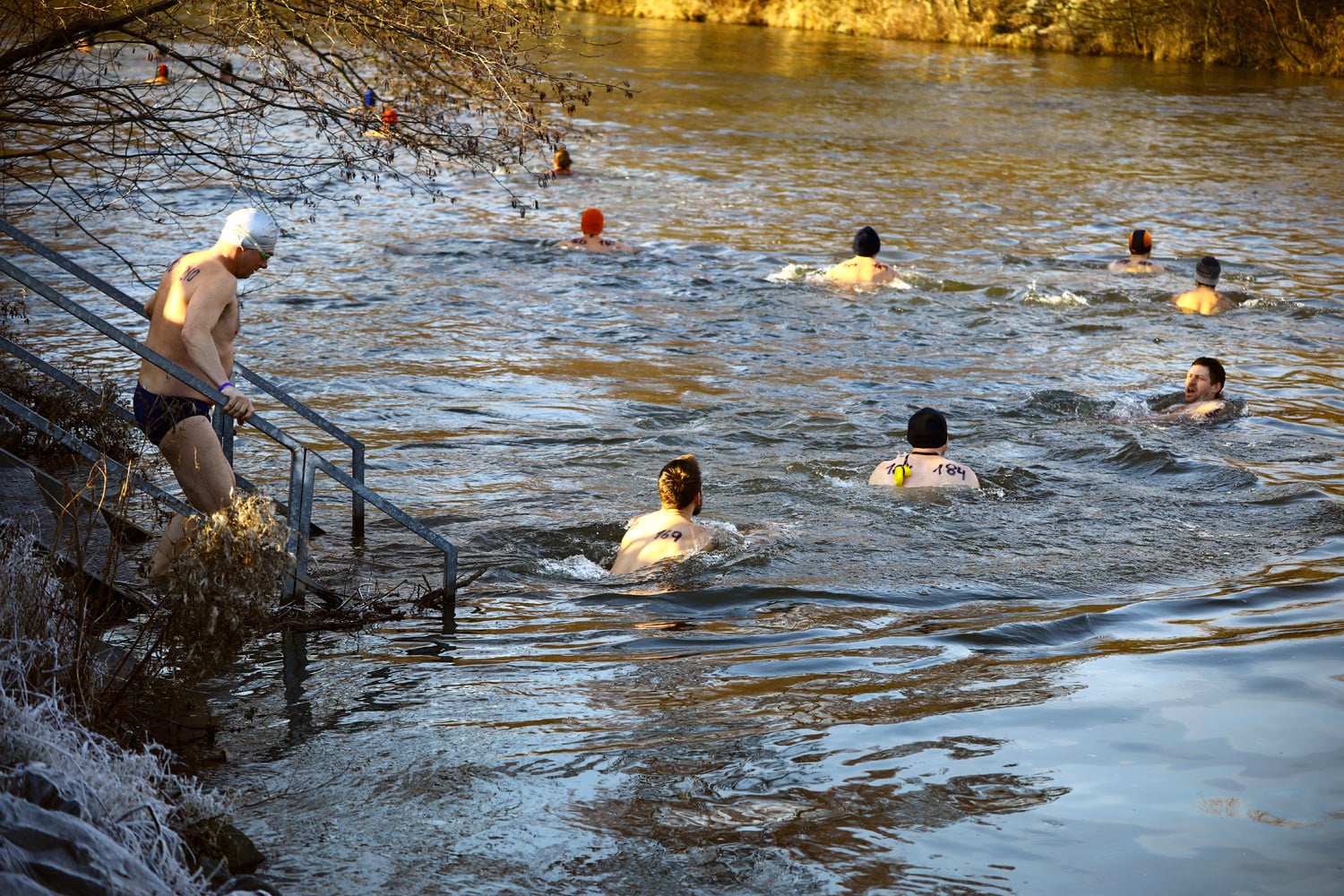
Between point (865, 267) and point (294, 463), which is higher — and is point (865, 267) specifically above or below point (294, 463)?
above

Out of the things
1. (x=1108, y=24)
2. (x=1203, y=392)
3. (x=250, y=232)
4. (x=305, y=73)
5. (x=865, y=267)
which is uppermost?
(x=1108, y=24)

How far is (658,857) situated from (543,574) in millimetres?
3890

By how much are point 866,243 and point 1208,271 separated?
13.2ft

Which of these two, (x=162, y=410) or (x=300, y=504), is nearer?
(x=300, y=504)

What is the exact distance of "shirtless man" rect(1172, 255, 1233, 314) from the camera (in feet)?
55.4

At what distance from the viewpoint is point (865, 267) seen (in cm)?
1730

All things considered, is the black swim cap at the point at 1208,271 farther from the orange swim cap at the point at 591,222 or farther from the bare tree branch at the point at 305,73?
the bare tree branch at the point at 305,73

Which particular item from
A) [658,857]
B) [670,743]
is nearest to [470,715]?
[670,743]

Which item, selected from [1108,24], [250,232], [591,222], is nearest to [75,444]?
[250,232]

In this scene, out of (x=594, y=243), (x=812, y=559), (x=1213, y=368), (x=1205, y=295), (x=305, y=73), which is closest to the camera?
(x=305, y=73)

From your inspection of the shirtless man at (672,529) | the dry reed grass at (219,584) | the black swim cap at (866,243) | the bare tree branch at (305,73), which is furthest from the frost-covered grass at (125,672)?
the black swim cap at (866,243)

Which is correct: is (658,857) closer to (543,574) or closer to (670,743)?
(670,743)

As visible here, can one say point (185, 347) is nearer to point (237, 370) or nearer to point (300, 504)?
point (300, 504)

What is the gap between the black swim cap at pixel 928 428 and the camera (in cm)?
1036
